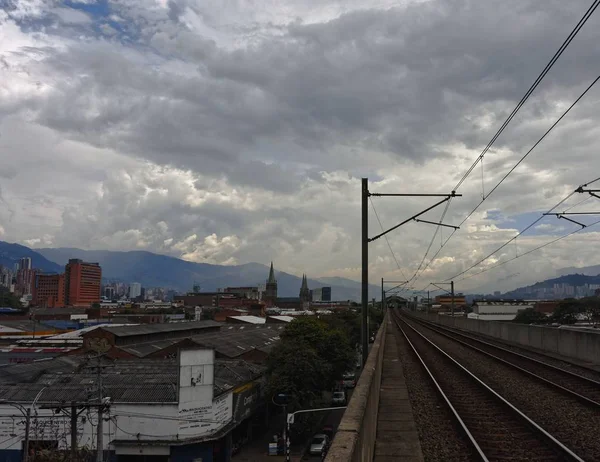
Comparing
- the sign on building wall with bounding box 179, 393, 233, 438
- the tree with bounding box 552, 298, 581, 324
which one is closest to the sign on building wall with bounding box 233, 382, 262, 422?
the sign on building wall with bounding box 179, 393, 233, 438

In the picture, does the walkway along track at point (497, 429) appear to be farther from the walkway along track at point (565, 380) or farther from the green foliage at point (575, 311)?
the green foliage at point (575, 311)

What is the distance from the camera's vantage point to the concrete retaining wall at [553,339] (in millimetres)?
24172

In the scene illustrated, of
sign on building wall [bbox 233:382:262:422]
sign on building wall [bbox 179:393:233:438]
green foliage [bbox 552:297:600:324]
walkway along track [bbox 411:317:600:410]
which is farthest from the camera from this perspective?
green foliage [bbox 552:297:600:324]

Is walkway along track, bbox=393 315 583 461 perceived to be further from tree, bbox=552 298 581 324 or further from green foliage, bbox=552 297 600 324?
tree, bbox=552 298 581 324

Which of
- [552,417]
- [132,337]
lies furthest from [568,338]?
[132,337]

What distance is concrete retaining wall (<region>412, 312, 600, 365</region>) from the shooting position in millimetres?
24172

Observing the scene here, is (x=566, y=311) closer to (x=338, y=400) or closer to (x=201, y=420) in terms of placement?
(x=338, y=400)

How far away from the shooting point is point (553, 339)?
96.9ft

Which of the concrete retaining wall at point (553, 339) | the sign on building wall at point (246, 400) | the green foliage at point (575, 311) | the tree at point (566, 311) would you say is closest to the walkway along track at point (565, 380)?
the concrete retaining wall at point (553, 339)

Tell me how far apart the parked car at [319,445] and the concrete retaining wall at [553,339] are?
14.9 m

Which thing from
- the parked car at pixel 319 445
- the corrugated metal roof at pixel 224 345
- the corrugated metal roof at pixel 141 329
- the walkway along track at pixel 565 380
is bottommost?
the parked car at pixel 319 445

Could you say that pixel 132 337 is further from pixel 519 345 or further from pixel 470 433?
pixel 470 433

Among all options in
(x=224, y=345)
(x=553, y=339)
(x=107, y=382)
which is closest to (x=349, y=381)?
(x=224, y=345)

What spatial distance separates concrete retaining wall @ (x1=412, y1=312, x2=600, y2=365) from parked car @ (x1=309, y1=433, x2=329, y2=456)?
14.9 meters
